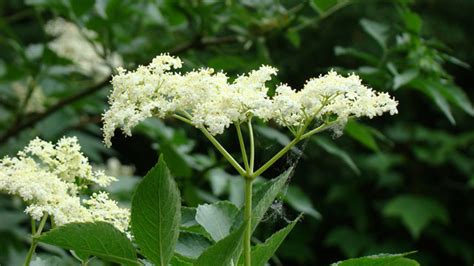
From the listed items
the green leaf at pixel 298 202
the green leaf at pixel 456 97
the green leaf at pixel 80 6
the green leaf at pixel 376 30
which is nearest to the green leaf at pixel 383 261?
the green leaf at pixel 456 97

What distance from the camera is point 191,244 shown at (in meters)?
0.92

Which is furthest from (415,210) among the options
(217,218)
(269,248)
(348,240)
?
(269,248)

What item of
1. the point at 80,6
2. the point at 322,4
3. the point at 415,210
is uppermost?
the point at 80,6

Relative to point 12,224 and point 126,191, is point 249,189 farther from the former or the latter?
point 12,224

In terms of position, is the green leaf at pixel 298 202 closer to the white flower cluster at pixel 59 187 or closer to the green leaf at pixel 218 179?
the green leaf at pixel 218 179

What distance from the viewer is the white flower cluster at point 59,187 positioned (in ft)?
2.68

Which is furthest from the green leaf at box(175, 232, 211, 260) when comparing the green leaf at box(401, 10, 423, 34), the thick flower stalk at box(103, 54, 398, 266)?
the green leaf at box(401, 10, 423, 34)

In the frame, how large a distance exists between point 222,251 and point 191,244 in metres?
0.21

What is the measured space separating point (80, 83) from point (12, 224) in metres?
0.58

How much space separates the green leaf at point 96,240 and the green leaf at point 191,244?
15 centimetres

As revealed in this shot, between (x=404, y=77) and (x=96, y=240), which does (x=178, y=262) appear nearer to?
(x=96, y=240)

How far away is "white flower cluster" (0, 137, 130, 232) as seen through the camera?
816mm

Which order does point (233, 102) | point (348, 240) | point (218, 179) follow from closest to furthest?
point (233, 102) < point (218, 179) < point (348, 240)

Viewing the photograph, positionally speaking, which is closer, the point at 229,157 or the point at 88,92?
the point at 229,157
